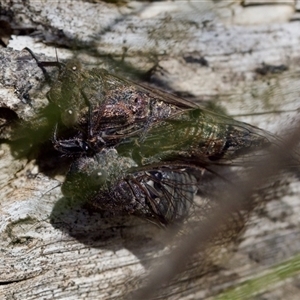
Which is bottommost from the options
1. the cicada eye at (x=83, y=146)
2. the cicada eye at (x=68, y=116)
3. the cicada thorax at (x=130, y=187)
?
the cicada thorax at (x=130, y=187)

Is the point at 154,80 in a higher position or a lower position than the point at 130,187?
higher

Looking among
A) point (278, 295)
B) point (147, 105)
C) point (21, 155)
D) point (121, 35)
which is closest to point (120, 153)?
point (147, 105)

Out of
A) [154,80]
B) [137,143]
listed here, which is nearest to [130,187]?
[137,143]

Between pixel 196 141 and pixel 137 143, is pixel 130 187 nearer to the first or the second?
pixel 137 143

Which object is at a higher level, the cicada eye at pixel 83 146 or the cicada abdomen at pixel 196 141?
the cicada eye at pixel 83 146

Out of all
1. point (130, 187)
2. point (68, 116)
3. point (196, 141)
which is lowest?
point (130, 187)

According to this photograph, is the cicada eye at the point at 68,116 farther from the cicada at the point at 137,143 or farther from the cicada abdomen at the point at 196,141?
the cicada abdomen at the point at 196,141

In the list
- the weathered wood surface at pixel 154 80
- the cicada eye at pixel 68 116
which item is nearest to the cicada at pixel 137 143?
the cicada eye at pixel 68 116

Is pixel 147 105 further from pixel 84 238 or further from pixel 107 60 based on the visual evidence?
pixel 84 238
